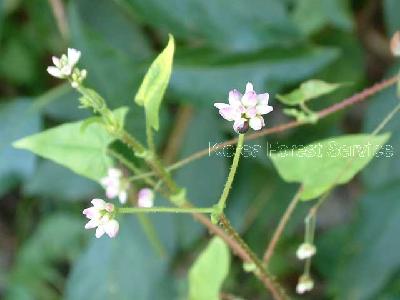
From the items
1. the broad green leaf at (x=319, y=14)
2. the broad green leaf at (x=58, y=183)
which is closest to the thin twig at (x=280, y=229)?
the broad green leaf at (x=319, y=14)

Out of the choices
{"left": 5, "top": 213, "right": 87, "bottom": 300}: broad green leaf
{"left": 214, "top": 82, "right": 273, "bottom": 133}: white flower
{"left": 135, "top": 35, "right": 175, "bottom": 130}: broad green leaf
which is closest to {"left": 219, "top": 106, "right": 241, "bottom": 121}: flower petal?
{"left": 214, "top": 82, "right": 273, "bottom": 133}: white flower

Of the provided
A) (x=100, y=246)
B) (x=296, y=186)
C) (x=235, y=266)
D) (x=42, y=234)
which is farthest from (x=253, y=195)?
(x=42, y=234)

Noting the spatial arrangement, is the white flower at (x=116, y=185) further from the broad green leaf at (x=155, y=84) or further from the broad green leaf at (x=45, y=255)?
the broad green leaf at (x=45, y=255)

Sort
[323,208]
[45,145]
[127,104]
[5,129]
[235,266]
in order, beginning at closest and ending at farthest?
[45,145] < [127,104] < [5,129] < [235,266] < [323,208]

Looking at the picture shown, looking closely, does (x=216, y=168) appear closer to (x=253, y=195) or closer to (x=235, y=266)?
(x=253, y=195)

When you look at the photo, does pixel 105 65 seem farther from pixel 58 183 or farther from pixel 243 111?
pixel 243 111

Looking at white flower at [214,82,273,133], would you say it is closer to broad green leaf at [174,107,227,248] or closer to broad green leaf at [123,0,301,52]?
broad green leaf at [123,0,301,52]

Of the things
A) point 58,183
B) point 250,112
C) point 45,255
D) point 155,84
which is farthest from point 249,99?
point 45,255
